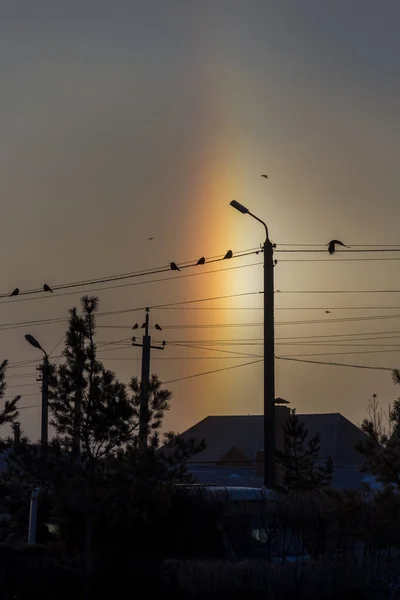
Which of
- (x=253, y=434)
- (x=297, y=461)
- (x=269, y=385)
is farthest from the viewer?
(x=253, y=434)

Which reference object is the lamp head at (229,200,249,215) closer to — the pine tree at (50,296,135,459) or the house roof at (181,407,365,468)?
the pine tree at (50,296,135,459)

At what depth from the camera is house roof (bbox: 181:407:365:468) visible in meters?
58.7

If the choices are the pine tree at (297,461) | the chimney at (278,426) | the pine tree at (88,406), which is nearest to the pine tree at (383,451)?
the pine tree at (88,406)

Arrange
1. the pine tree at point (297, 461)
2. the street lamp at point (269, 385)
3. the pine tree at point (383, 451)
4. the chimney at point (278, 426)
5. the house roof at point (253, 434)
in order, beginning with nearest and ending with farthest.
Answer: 1. the pine tree at point (383, 451)
2. the street lamp at point (269, 385)
3. the pine tree at point (297, 461)
4. the chimney at point (278, 426)
5. the house roof at point (253, 434)

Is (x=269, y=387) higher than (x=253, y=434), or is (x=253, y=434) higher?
(x=253, y=434)

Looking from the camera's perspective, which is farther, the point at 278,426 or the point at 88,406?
the point at 278,426

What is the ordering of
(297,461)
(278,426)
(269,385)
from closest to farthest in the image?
(269,385) < (297,461) < (278,426)

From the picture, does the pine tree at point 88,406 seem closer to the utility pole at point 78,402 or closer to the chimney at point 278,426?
the utility pole at point 78,402

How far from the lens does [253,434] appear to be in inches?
2566

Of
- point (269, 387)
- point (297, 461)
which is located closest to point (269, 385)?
point (269, 387)

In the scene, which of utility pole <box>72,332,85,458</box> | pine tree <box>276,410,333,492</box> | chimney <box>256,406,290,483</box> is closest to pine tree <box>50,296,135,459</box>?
utility pole <box>72,332,85,458</box>

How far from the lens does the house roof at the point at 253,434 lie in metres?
58.7

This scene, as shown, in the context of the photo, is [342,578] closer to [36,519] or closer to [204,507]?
[204,507]

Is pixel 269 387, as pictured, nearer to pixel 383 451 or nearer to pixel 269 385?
pixel 269 385
